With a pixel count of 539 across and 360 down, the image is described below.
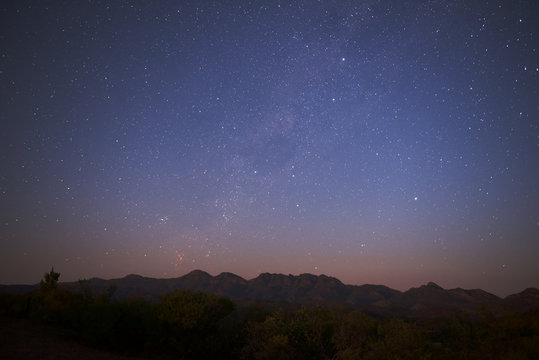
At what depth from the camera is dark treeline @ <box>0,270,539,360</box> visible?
14.8m

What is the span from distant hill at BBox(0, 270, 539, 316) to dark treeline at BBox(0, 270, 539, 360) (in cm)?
8409

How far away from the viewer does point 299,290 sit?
474 feet

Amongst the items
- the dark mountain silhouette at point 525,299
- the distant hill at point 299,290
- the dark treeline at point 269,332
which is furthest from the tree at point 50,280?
the dark mountain silhouette at point 525,299

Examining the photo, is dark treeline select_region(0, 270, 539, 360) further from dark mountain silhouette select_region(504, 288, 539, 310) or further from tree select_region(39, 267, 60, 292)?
dark mountain silhouette select_region(504, 288, 539, 310)

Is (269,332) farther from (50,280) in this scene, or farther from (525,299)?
(525,299)

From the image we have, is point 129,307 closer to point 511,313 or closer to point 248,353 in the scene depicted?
point 248,353

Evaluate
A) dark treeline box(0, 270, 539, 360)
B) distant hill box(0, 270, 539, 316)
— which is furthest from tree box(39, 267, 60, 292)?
distant hill box(0, 270, 539, 316)

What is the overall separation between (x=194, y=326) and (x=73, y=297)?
44.0ft

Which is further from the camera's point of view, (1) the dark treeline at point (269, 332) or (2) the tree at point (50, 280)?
(2) the tree at point (50, 280)

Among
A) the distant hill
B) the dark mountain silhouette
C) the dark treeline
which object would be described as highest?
the dark treeline

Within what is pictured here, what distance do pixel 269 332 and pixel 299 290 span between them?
133m

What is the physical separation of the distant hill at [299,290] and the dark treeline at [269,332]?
84.1 metres

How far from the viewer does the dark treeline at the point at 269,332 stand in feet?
48.7

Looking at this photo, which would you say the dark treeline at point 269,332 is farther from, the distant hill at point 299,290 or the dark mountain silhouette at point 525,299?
the distant hill at point 299,290
